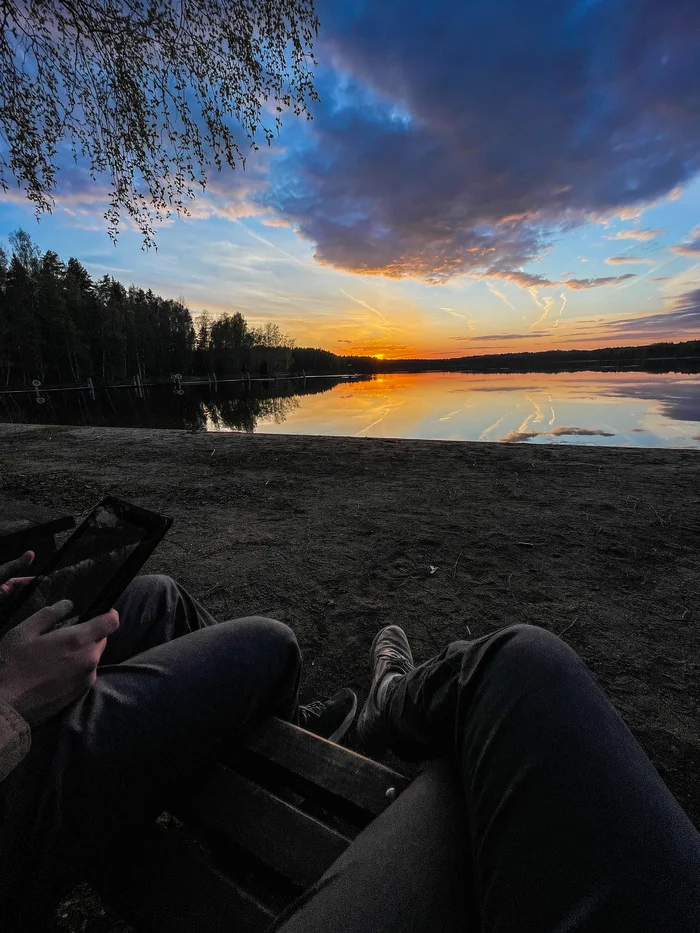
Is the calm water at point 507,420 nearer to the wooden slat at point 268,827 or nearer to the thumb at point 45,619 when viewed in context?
the wooden slat at point 268,827

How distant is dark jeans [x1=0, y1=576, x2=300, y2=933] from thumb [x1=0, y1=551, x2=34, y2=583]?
32 centimetres

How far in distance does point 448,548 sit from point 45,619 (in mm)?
2528

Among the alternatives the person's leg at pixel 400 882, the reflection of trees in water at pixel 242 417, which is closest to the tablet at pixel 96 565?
the person's leg at pixel 400 882

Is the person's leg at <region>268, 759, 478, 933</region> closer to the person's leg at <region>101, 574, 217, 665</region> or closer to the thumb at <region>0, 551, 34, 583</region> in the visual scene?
the person's leg at <region>101, 574, 217, 665</region>

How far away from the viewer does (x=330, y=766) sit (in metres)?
0.97

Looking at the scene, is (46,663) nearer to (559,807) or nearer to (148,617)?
(148,617)

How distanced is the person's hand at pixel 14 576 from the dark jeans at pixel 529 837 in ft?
2.79

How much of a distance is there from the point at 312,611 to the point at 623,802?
176 cm

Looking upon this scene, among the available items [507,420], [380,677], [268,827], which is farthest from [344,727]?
[507,420]

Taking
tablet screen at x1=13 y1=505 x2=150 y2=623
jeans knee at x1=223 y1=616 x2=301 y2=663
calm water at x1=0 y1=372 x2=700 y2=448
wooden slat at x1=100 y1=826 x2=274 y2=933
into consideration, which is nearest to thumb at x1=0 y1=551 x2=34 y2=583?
tablet screen at x1=13 y1=505 x2=150 y2=623

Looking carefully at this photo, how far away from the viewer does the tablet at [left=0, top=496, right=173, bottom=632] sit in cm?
92

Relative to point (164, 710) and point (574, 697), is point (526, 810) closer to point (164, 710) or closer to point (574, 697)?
point (574, 697)

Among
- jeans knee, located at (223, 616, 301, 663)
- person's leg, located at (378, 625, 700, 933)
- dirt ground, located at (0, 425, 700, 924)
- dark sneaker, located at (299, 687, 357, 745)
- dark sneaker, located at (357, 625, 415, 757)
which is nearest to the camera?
person's leg, located at (378, 625, 700, 933)

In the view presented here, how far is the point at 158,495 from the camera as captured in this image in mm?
4207
